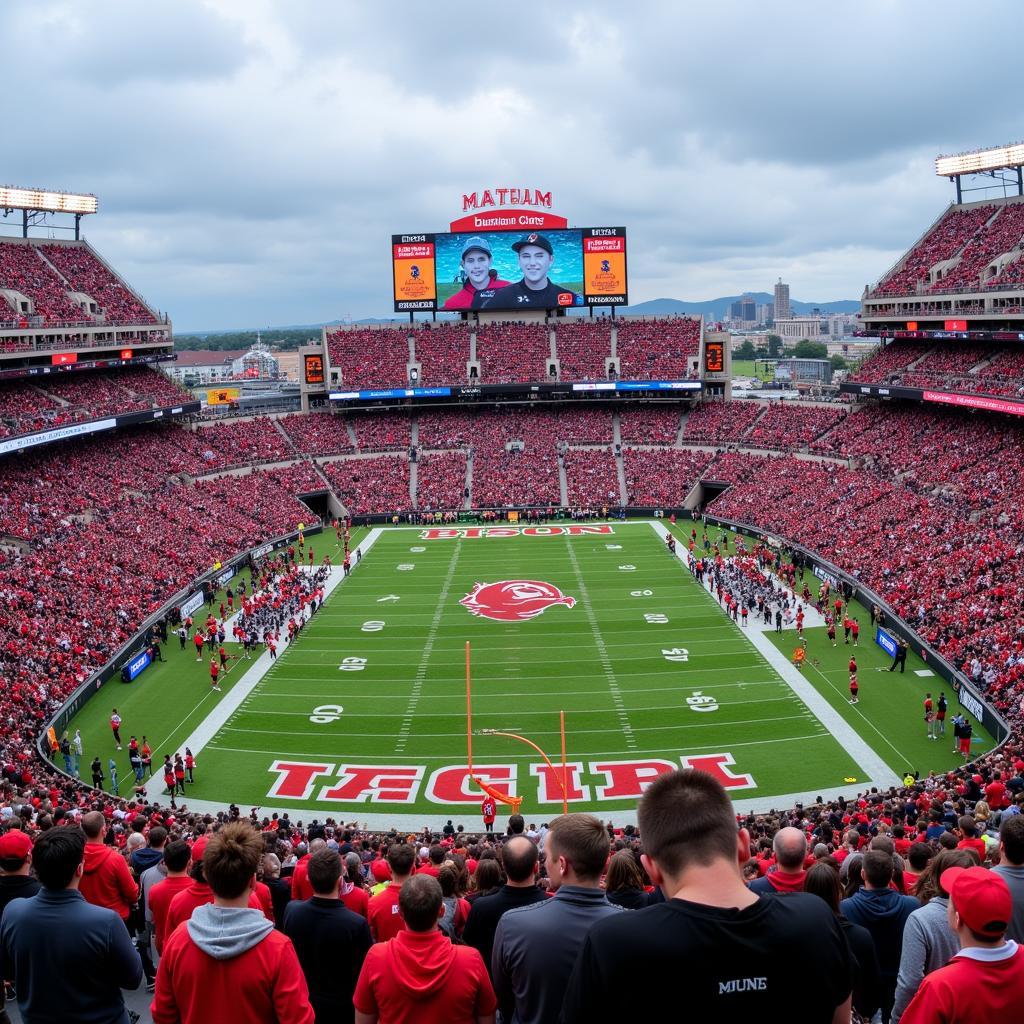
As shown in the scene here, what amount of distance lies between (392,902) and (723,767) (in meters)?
16.2

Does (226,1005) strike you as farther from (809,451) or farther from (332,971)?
(809,451)

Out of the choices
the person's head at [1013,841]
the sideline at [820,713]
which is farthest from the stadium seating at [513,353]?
the person's head at [1013,841]

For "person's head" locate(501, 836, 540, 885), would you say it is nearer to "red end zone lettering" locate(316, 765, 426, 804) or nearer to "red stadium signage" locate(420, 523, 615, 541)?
"red end zone lettering" locate(316, 765, 426, 804)

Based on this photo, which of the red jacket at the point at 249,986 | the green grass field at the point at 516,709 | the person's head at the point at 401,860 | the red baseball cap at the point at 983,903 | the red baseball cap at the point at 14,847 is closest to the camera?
the red baseball cap at the point at 983,903

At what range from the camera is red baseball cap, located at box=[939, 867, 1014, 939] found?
3553mm

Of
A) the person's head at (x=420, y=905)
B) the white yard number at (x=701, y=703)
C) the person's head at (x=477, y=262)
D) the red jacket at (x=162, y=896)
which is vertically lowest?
the white yard number at (x=701, y=703)

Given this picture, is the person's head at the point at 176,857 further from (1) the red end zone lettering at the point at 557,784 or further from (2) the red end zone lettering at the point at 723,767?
(2) the red end zone lettering at the point at 723,767

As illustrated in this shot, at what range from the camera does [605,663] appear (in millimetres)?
28578

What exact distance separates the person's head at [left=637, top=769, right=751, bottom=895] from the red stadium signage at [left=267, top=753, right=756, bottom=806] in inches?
697

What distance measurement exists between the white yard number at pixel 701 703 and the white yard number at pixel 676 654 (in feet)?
9.16

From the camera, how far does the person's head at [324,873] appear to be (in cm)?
511

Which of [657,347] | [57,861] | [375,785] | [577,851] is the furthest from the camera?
[657,347]

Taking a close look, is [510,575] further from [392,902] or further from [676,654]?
[392,902]

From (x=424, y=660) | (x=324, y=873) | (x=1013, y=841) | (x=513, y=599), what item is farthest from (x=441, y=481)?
(x=1013, y=841)
